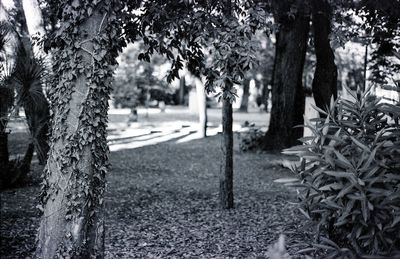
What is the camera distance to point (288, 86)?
45.5ft

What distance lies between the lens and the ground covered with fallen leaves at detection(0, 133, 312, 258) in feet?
17.9

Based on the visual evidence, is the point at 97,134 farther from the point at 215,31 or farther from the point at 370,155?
the point at 370,155

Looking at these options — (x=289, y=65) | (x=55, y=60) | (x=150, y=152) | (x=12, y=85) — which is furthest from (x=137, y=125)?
(x=55, y=60)

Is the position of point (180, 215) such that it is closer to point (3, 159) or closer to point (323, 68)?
point (3, 159)

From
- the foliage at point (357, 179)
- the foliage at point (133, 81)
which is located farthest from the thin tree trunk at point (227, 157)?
the foliage at point (133, 81)

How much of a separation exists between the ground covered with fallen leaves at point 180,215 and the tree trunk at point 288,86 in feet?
7.25

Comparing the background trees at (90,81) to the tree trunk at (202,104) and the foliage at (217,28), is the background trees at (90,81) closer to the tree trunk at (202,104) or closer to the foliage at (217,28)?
the foliage at (217,28)

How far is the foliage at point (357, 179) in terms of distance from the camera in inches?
133

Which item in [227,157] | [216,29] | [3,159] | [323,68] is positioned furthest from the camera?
[323,68]

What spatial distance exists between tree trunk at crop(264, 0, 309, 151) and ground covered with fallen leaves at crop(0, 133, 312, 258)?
221 cm

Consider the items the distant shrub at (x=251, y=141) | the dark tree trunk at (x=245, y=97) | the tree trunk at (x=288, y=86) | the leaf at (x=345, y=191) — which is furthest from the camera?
the dark tree trunk at (x=245, y=97)

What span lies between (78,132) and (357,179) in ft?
7.74

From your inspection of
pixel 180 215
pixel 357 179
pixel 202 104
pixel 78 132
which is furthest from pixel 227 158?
pixel 202 104

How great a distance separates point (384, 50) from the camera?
889 cm
